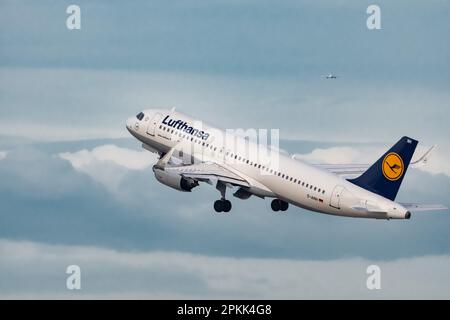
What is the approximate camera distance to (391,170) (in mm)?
151625

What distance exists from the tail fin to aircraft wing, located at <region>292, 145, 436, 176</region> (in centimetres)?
1278

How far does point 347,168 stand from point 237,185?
1173cm

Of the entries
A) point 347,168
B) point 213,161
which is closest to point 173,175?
point 213,161

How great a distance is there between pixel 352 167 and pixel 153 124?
1840 centimetres

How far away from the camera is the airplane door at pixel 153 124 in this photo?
554ft

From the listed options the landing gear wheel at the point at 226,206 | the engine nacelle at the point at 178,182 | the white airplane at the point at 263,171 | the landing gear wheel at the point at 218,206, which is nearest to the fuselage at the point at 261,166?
the white airplane at the point at 263,171

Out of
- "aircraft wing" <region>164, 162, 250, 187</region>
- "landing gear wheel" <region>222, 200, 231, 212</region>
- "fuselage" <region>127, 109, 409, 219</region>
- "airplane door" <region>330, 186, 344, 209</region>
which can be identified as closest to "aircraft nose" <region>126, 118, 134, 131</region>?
"fuselage" <region>127, 109, 409, 219</region>

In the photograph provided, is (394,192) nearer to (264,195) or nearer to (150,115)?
(264,195)

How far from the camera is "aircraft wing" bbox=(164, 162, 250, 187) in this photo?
525 feet

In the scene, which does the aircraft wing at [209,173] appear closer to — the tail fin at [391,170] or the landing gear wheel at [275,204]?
the landing gear wheel at [275,204]

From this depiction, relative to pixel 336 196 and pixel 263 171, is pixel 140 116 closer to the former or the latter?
pixel 263 171

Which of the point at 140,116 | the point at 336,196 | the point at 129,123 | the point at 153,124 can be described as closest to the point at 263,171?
the point at 336,196

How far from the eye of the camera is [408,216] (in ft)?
494

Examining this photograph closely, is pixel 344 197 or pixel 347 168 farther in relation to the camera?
pixel 347 168
